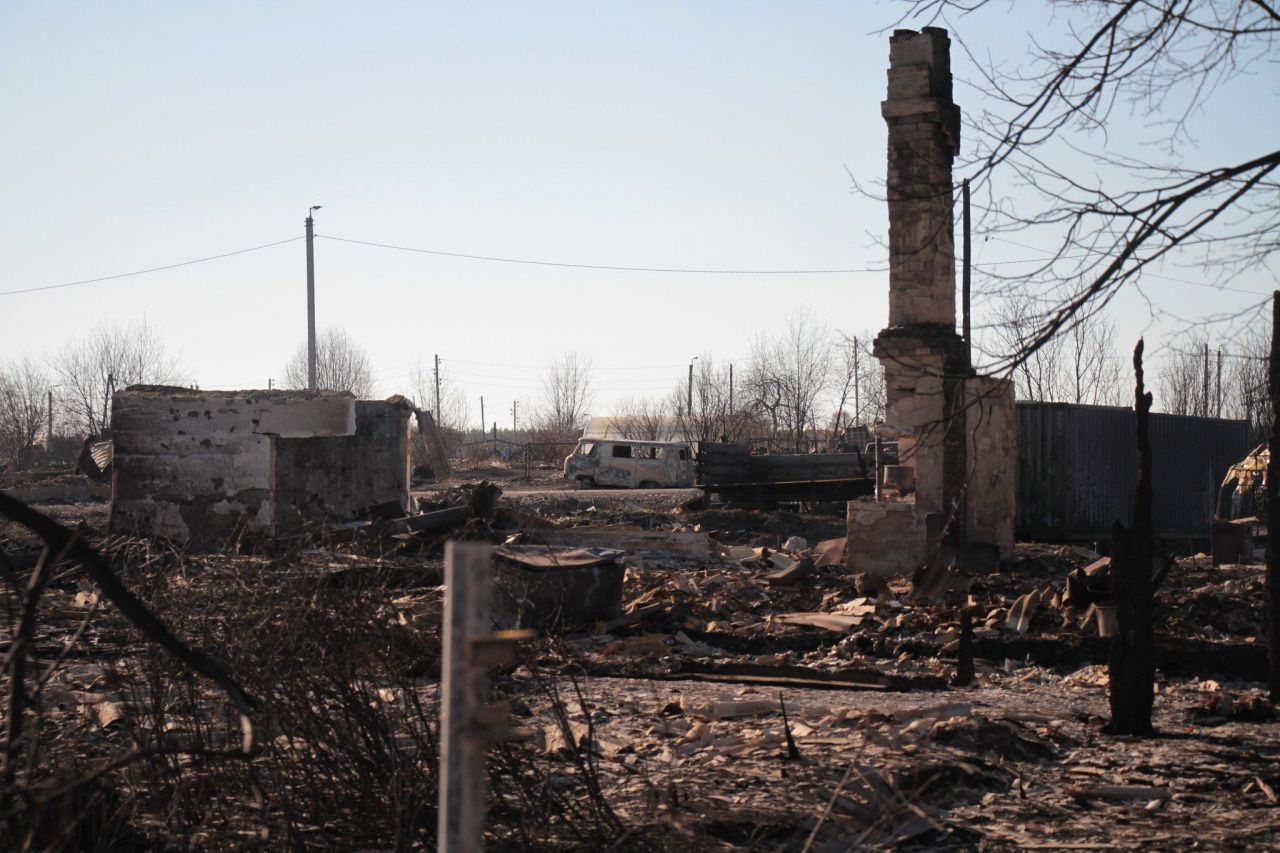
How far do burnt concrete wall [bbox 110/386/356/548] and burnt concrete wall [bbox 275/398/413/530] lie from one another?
294 mm

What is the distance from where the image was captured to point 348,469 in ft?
49.1

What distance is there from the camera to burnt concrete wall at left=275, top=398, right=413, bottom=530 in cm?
1398

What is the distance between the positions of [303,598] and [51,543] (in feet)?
5.55

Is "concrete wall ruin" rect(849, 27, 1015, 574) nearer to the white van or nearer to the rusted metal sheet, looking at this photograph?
the rusted metal sheet

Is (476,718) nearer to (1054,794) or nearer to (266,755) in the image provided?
(266,755)

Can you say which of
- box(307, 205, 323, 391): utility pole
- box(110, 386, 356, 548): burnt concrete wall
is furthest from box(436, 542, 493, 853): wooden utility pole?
box(307, 205, 323, 391): utility pole

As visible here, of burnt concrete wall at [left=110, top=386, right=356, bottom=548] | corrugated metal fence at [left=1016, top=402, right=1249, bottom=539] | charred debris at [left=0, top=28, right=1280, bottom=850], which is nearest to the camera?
charred debris at [left=0, top=28, right=1280, bottom=850]

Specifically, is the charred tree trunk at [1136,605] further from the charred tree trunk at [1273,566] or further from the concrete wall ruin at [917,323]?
the concrete wall ruin at [917,323]

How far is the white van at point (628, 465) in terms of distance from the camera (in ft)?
108

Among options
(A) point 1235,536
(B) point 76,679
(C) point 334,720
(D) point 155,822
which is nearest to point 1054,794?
(C) point 334,720

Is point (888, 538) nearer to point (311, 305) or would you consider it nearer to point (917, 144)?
point (917, 144)

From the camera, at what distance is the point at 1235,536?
1723 centimetres

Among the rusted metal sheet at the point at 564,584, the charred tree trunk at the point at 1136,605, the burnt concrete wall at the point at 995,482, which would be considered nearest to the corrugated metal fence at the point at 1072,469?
Result: the burnt concrete wall at the point at 995,482

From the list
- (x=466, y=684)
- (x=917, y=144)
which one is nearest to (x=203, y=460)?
(x=917, y=144)
